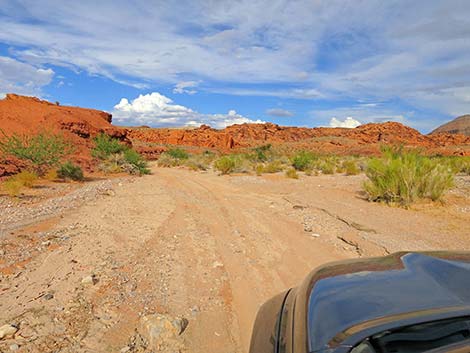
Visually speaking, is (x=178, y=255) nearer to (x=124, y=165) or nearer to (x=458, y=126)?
(x=124, y=165)

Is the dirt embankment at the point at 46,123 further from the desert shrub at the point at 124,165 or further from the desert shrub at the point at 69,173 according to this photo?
the desert shrub at the point at 69,173

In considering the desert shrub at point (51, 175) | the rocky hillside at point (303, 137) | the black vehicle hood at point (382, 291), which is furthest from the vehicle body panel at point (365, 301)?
the rocky hillside at point (303, 137)

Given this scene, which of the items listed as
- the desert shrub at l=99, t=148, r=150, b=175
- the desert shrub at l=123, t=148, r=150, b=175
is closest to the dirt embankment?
the desert shrub at l=99, t=148, r=150, b=175

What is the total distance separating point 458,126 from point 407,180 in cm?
10835

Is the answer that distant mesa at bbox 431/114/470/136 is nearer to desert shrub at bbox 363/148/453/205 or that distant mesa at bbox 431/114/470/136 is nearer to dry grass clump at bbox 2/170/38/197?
desert shrub at bbox 363/148/453/205

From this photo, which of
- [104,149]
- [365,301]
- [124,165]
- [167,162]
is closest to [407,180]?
[365,301]

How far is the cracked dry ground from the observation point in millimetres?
3537

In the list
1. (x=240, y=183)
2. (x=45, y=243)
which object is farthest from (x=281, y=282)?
(x=240, y=183)

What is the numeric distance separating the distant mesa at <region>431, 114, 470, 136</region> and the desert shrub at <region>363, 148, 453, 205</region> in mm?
97888

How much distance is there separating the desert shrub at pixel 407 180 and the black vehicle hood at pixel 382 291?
854 cm

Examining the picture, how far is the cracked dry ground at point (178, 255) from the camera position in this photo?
3537 millimetres

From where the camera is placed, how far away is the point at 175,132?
80.8 m

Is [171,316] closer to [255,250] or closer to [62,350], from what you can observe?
[62,350]

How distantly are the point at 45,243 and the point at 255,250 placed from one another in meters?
3.39
